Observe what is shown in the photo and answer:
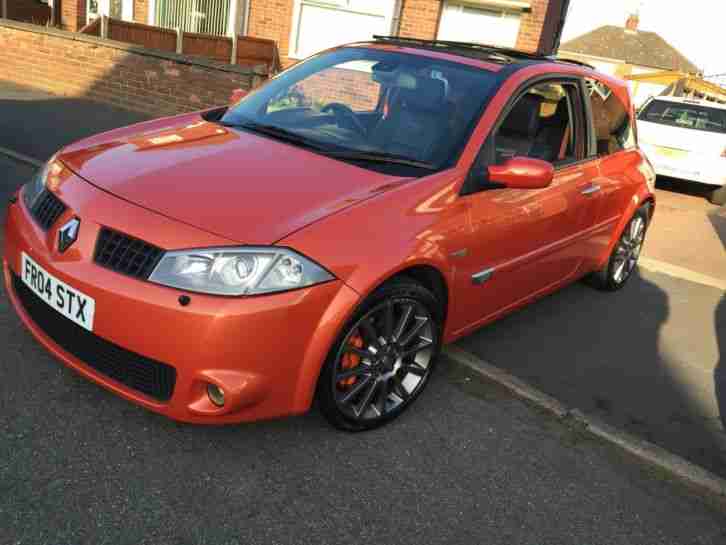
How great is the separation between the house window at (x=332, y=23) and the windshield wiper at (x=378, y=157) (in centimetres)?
1056

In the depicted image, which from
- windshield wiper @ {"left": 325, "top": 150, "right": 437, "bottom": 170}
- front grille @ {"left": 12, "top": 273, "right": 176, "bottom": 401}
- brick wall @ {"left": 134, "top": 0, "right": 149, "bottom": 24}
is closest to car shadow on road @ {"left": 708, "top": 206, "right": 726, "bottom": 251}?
windshield wiper @ {"left": 325, "top": 150, "right": 437, "bottom": 170}

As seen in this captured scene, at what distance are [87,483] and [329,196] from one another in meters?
1.44

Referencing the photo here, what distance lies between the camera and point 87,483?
2.48 m

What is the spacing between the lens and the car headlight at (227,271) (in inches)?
96.0

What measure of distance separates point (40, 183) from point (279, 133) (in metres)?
1.17

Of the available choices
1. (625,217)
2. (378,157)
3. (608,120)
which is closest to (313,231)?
(378,157)

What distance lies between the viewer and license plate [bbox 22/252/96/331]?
255 centimetres

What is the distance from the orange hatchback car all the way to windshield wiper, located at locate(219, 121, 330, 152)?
14 mm

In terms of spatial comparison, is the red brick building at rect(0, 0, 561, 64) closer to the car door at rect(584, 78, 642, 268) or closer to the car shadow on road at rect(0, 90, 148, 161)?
the car shadow on road at rect(0, 90, 148, 161)

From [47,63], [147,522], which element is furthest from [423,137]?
[47,63]

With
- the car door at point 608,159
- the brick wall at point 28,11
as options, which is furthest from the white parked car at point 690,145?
the brick wall at point 28,11

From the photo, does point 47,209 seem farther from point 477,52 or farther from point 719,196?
point 719,196

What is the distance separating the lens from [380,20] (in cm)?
1309

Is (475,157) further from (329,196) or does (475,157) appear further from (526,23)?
(526,23)
